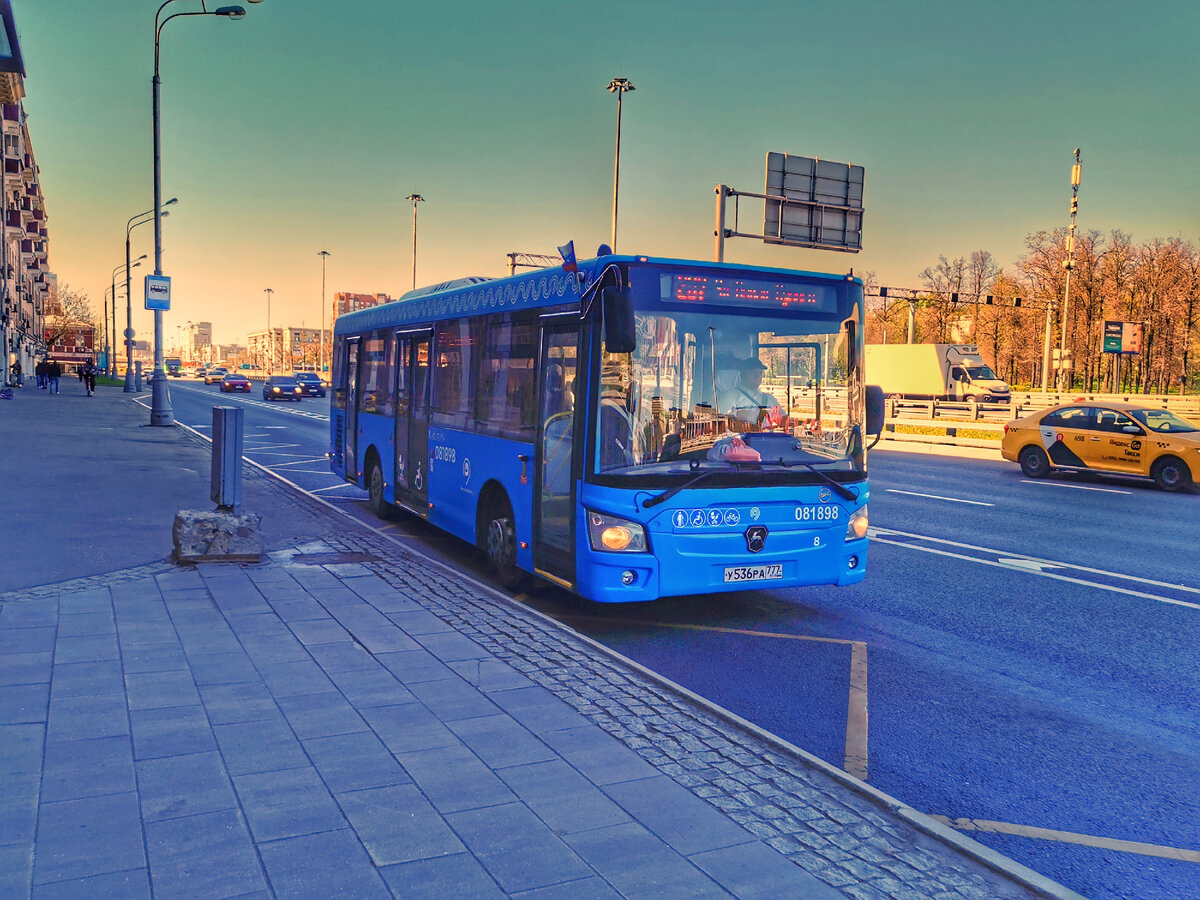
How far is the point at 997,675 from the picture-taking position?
6.55 meters

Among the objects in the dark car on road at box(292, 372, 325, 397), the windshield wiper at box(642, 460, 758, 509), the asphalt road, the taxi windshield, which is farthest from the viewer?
the dark car on road at box(292, 372, 325, 397)

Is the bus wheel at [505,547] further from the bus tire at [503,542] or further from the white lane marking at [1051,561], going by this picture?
the white lane marking at [1051,561]

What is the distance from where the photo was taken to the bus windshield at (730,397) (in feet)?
23.0

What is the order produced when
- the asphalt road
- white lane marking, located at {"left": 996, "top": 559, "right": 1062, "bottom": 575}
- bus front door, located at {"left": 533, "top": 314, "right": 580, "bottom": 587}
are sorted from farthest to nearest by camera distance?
1. white lane marking, located at {"left": 996, "top": 559, "right": 1062, "bottom": 575}
2. bus front door, located at {"left": 533, "top": 314, "right": 580, "bottom": 587}
3. the asphalt road

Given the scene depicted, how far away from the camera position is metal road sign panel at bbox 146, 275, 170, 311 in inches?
1029

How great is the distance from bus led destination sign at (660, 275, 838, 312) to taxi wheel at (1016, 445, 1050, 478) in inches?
582

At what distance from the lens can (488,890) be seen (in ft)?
11.2

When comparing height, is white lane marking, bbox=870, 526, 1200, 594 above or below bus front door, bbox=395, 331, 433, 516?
below

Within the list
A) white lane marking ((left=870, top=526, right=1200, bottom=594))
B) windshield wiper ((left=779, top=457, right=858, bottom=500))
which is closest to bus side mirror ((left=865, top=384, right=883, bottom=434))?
windshield wiper ((left=779, top=457, right=858, bottom=500))

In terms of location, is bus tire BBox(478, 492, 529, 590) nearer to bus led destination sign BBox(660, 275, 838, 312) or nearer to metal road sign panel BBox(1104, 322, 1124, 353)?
bus led destination sign BBox(660, 275, 838, 312)

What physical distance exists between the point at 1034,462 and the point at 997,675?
15637 millimetres

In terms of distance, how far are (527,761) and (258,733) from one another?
137 centimetres

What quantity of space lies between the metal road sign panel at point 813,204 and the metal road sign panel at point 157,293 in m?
16.2

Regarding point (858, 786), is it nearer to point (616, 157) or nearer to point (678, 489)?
point (678, 489)
